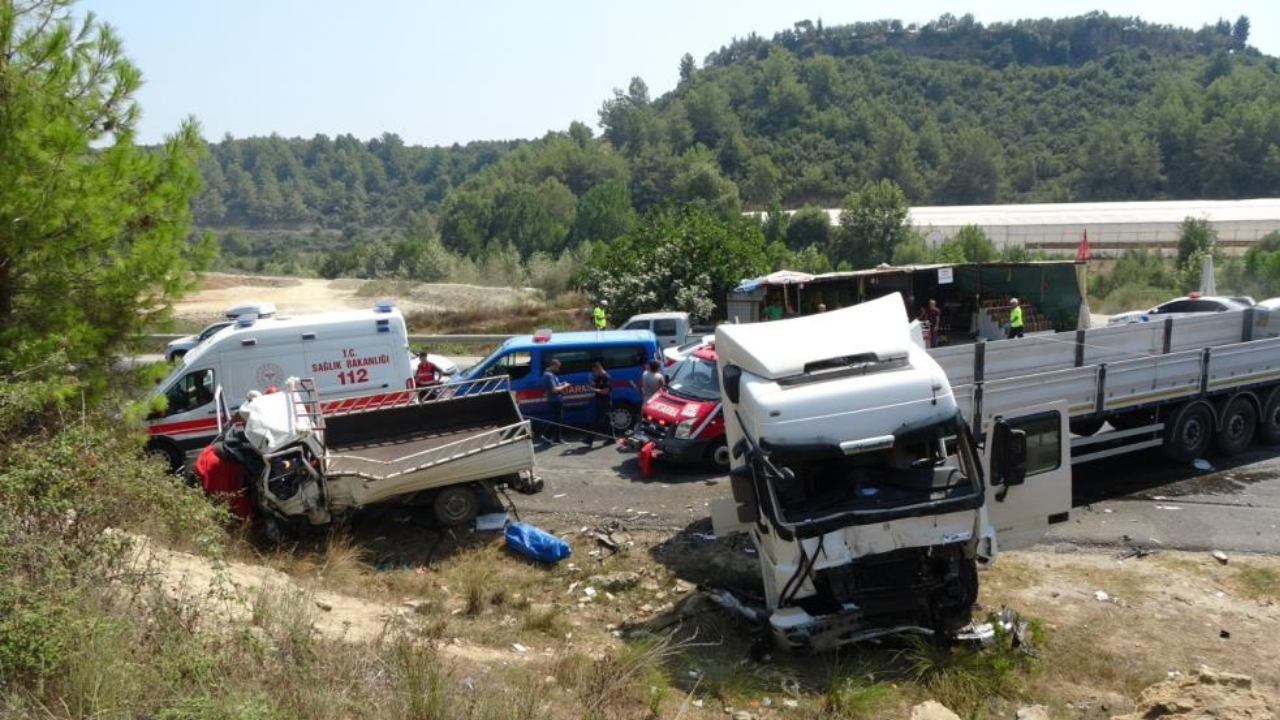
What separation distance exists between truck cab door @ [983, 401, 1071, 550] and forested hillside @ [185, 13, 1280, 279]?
54.0m

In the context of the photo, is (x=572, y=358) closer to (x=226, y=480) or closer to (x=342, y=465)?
(x=342, y=465)

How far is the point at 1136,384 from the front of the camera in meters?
11.9

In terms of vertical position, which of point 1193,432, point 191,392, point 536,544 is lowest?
point 1193,432

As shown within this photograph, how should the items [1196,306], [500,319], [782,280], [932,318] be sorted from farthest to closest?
[500,319] < [782,280] < [932,318] < [1196,306]

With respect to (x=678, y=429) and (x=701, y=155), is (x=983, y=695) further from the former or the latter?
(x=701, y=155)

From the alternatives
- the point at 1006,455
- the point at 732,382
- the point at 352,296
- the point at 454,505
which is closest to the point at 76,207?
the point at 454,505

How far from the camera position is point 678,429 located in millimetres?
13148

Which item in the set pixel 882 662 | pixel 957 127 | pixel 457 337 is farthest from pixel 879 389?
pixel 957 127

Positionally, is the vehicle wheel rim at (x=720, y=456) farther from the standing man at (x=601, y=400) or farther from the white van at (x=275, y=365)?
the white van at (x=275, y=365)

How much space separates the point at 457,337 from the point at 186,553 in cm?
2447

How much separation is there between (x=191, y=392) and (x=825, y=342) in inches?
418

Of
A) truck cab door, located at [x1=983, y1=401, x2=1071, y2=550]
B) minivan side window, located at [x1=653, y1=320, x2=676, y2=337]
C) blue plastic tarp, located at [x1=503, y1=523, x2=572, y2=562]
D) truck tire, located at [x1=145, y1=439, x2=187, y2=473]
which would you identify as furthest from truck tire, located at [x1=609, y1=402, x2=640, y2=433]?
Result: truck cab door, located at [x1=983, y1=401, x2=1071, y2=550]

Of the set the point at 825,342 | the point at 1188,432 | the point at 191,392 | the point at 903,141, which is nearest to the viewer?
the point at 825,342

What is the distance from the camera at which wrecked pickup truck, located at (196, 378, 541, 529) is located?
33.4 feet
